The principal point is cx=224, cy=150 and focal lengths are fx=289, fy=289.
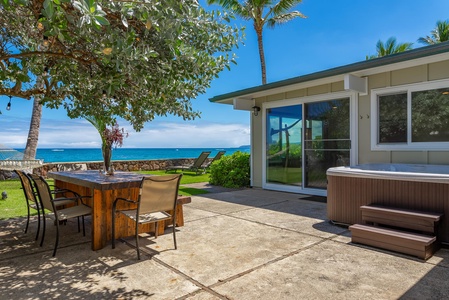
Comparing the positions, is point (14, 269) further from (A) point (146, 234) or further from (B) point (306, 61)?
(B) point (306, 61)

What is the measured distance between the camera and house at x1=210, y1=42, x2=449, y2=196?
16.5 ft

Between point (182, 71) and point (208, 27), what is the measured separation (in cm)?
58

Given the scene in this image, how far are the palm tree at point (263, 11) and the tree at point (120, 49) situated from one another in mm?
9666

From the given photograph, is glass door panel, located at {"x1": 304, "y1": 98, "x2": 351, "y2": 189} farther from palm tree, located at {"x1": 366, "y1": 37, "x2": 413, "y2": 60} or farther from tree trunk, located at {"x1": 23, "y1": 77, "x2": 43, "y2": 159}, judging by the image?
palm tree, located at {"x1": 366, "y1": 37, "x2": 413, "y2": 60}

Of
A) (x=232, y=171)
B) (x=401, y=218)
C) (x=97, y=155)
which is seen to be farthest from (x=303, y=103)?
(x=97, y=155)

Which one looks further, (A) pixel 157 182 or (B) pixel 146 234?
(B) pixel 146 234

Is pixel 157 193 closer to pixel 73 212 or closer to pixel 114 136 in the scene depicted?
pixel 73 212

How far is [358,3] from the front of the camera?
37.2 feet

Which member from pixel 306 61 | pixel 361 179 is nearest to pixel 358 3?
pixel 306 61

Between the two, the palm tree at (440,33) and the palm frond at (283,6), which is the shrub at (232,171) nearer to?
the palm frond at (283,6)

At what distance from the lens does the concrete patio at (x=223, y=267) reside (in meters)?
2.33

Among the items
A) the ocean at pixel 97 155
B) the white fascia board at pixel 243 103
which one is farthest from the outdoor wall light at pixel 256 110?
the ocean at pixel 97 155

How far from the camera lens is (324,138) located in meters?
6.64

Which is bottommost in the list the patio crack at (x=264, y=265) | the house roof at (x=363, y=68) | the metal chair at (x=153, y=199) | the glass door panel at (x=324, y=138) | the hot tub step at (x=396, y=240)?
the patio crack at (x=264, y=265)
